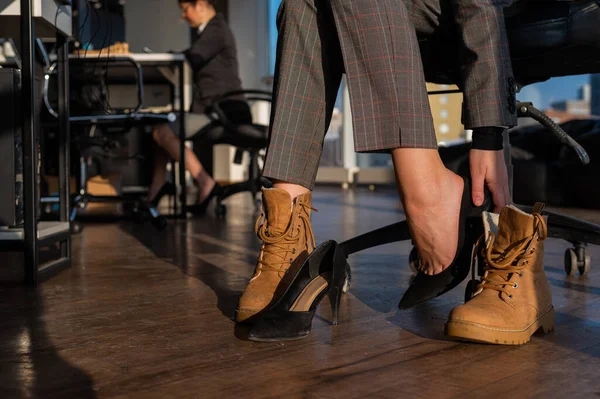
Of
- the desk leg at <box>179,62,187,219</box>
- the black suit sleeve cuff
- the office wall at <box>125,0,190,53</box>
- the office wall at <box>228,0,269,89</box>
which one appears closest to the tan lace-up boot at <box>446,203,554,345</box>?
the black suit sleeve cuff

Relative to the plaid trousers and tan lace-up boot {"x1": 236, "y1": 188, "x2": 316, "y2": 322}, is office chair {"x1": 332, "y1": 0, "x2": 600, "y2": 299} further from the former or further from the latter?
tan lace-up boot {"x1": 236, "y1": 188, "x2": 316, "y2": 322}

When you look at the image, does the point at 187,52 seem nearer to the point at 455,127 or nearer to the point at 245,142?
the point at 245,142

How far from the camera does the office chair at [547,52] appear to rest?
1.43 m

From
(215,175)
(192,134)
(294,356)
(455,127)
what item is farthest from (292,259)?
(215,175)

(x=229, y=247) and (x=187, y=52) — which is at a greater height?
(x=187, y=52)

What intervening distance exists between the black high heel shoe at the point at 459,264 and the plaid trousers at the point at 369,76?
12 centimetres

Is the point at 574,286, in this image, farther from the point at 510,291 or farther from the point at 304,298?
the point at 304,298

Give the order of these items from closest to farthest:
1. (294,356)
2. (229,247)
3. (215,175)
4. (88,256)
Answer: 1. (294,356)
2. (88,256)
3. (229,247)
4. (215,175)

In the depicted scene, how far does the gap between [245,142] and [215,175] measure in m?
3.98

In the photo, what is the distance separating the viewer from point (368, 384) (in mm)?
852

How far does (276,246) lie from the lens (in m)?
1.20

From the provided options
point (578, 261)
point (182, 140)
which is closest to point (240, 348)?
point (578, 261)

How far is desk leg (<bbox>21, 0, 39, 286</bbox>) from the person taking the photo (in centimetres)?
158

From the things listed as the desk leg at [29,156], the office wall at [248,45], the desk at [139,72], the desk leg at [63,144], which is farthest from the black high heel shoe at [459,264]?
the office wall at [248,45]
